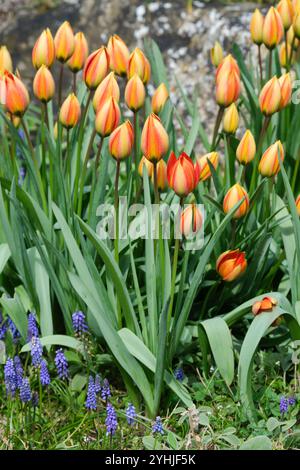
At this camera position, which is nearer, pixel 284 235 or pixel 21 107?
pixel 21 107

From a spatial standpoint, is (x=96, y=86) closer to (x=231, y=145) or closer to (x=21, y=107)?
(x=21, y=107)

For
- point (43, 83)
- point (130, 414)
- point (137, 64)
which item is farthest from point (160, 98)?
point (130, 414)

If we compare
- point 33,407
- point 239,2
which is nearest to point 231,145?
point 33,407

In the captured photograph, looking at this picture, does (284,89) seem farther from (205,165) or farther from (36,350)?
(36,350)

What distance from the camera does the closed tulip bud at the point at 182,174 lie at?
7.30 ft

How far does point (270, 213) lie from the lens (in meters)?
2.89

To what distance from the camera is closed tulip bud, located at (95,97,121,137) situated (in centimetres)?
239

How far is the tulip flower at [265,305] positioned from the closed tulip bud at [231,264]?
155mm

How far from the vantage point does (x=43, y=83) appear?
2.60 meters

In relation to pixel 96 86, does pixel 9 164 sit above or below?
below

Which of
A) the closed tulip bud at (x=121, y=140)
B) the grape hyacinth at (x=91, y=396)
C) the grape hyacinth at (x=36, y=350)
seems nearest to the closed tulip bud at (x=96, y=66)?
the closed tulip bud at (x=121, y=140)

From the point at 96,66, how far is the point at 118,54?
0.17m

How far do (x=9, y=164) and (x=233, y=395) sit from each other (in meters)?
1.06
